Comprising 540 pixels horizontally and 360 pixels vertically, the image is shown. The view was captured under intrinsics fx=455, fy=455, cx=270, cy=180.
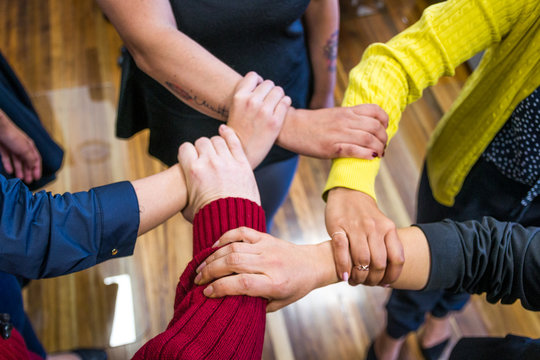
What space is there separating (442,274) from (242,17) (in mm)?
613

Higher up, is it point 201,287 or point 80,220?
point 80,220

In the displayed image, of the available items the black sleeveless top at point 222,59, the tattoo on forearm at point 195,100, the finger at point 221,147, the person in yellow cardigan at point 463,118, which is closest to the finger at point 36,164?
the black sleeveless top at point 222,59

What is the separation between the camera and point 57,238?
694 mm

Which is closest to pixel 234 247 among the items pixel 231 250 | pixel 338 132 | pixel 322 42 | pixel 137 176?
pixel 231 250

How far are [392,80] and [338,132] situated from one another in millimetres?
140

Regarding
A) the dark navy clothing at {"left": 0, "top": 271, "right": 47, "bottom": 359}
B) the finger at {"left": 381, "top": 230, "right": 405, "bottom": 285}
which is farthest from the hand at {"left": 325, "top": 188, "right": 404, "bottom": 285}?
the dark navy clothing at {"left": 0, "top": 271, "right": 47, "bottom": 359}

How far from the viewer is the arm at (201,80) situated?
2.76ft

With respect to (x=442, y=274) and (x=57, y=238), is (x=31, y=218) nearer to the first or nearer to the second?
(x=57, y=238)

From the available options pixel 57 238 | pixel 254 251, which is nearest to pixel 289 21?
pixel 254 251

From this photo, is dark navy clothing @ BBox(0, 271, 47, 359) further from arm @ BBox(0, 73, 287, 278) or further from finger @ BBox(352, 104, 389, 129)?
finger @ BBox(352, 104, 389, 129)

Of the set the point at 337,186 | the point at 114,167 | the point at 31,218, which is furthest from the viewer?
the point at 114,167

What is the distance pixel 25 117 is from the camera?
3.59 feet

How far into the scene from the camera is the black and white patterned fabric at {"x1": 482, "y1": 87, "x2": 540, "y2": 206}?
0.82 metres

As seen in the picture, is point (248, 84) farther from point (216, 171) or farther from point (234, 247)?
point (234, 247)
